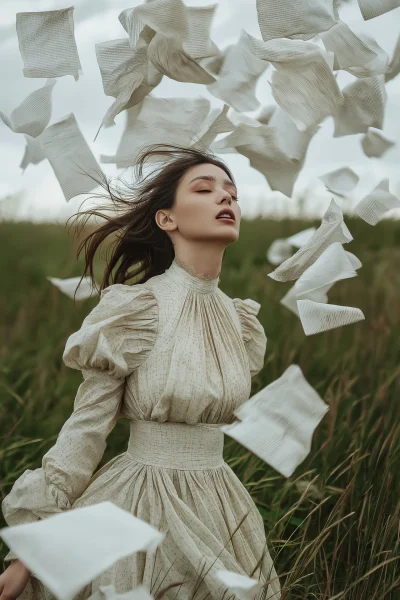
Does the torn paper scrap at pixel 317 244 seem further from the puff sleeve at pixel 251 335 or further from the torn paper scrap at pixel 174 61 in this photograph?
the torn paper scrap at pixel 174 61

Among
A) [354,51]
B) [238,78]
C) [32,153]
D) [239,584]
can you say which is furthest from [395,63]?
[239,584]

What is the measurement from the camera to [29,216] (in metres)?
4.22

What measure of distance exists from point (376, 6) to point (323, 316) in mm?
536

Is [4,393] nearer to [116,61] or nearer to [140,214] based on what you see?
[140,214]

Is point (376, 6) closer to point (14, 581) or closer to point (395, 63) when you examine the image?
point (395, 63)

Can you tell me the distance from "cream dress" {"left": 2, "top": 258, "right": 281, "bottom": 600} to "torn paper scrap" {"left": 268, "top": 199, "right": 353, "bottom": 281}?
147 millimetres

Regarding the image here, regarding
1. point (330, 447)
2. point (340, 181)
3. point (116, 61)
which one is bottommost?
point (330, 447)

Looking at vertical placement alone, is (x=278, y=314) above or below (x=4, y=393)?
below

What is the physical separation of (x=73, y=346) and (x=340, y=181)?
66 centimetres

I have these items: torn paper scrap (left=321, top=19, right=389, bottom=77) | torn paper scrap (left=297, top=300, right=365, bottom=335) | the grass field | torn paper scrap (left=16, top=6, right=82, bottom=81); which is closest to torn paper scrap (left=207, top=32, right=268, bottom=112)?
torn paper scrap (left=321, top=19, right=389, bottom=77)

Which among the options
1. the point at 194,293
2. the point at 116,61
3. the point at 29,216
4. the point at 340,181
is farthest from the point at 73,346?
the point at 29,216

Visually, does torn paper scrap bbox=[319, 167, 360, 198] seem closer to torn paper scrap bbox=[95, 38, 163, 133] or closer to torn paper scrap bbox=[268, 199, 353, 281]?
torn paper scrap bbox=[268, 199, 353, 281]

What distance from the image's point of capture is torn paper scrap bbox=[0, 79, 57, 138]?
5.01 ft

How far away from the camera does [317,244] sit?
1.40m
